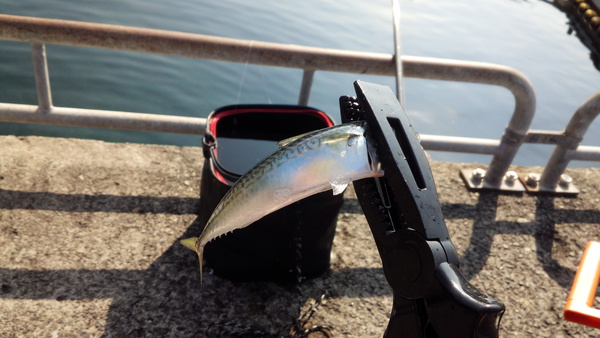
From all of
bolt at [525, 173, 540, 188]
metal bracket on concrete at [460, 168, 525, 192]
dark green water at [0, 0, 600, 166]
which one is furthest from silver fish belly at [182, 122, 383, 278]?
dark green water at [0, 0, 600, 166]

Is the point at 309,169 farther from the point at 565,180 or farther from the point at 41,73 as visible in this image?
the point at 565,180

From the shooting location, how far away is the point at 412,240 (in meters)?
1.19

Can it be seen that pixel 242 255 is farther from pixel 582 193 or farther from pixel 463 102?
pixel 463 102

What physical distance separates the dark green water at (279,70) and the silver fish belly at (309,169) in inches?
221

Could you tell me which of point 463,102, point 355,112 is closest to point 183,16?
point 463,102

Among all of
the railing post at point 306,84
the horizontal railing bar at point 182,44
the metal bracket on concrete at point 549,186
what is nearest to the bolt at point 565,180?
the metal bracket on concrete at point 549,186

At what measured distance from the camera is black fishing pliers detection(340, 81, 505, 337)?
107cm

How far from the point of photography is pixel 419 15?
13469 mm

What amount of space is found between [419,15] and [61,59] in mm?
9921

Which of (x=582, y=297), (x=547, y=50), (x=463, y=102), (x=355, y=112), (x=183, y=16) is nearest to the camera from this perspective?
(x=355, y=112)

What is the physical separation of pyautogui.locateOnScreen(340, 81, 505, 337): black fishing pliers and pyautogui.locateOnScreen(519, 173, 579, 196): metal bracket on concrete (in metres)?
3.13

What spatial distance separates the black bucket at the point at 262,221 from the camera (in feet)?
7.89

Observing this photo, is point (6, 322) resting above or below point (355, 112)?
below

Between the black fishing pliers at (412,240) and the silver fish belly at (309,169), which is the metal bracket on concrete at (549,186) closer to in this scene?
the black fishing pliers at (412,240)
